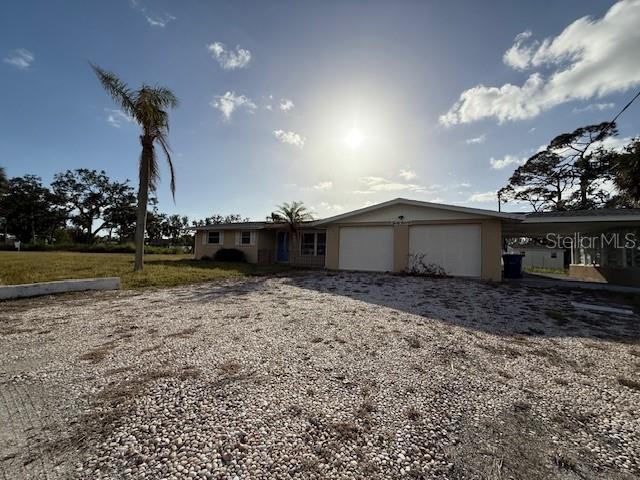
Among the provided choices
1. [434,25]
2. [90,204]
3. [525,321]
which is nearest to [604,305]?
[525,321]

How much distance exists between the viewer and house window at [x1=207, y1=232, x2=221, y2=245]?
19.5 meters

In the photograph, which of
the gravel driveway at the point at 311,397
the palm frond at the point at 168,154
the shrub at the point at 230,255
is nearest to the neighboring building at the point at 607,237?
the gravel driveway at the point at 311,397

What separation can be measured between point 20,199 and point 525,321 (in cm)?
6115

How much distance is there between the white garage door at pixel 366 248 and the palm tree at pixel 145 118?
337 inches

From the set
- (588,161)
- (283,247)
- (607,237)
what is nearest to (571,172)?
(588,161)

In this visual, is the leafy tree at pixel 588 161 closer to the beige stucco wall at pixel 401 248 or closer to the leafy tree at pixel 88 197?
the beige stucco wall at pixel 401 248

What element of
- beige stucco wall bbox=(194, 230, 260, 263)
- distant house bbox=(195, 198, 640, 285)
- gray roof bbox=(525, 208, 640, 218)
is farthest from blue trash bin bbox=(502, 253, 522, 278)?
beige stucco wall bbox=(194, 230, 260, 263)

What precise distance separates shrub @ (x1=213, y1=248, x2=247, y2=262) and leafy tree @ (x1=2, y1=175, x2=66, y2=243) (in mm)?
42613

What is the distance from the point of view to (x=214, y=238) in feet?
64.5

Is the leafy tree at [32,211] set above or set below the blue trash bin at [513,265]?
above

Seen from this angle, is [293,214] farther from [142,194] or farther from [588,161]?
[588,161]

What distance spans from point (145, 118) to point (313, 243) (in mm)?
10627

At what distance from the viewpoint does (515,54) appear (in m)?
8.88

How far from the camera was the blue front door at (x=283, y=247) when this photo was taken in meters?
18.7
